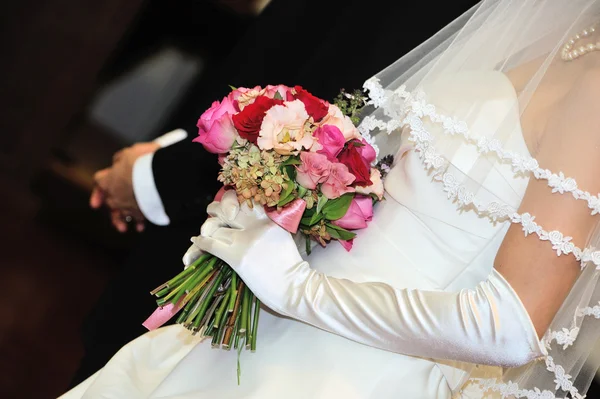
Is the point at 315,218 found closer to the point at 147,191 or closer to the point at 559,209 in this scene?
the point at 559,209

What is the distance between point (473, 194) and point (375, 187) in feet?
0.68

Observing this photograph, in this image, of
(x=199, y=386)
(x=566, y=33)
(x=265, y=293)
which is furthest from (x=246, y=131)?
(x=566, y=33)

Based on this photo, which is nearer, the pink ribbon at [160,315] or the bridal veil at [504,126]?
the bridal veil at [504,126]

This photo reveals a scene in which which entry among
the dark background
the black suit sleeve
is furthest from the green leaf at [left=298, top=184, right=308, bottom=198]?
the dark background

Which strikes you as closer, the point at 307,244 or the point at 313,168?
the point at 313,168

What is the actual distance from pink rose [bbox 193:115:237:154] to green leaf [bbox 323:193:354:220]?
0.24m

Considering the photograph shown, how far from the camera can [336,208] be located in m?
1.52

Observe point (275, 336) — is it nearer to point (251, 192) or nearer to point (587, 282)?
point (251, 192)

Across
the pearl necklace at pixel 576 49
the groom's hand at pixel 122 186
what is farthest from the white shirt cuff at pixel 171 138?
the pearl necklace at pixel 576 49

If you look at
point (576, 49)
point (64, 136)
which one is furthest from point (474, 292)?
point (64, 136)

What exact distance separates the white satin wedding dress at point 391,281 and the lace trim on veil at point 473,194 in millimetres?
33

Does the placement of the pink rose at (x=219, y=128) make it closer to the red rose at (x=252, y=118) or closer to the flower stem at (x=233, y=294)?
the red rose at (x=252, y=118)

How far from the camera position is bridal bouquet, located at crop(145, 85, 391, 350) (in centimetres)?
142

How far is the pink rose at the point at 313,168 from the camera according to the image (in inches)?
55.9
